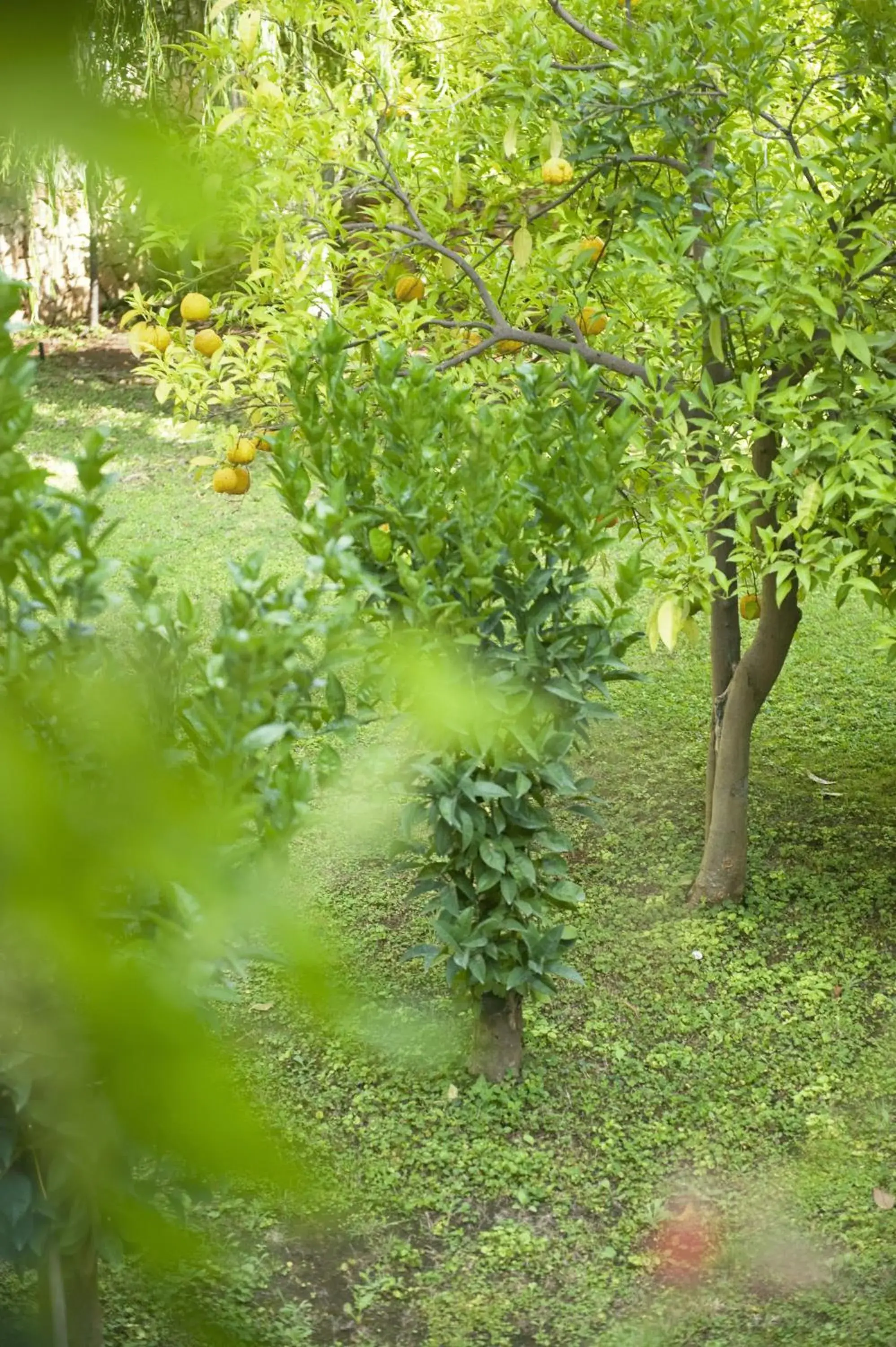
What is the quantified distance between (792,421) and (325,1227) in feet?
6.79

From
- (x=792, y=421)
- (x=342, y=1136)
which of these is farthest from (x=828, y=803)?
(x=342, y=1136)

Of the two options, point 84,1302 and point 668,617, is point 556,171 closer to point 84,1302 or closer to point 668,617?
point 668,617

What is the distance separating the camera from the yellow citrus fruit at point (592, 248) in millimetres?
3614

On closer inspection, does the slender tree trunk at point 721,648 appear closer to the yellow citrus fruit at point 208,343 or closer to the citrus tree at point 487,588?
the citrus tree at point 487,588

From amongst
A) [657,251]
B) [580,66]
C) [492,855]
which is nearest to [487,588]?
[492,855]

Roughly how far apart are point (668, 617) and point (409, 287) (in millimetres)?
1330

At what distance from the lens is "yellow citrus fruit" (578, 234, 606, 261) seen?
3614mm

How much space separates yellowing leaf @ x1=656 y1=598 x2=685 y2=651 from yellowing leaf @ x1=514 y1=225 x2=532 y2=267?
41.5 inches

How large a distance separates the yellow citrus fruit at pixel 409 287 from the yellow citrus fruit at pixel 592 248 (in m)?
0.48

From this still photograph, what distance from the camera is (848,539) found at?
3.03m

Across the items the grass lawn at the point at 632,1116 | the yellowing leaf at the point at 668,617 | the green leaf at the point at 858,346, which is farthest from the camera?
the yellowing leaf at the point at 668,617

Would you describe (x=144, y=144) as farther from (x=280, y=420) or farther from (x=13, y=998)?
(x=280, y=420)

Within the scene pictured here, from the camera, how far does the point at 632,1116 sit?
122 inches

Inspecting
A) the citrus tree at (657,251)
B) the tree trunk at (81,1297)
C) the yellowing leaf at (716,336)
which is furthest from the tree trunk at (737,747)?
the tree trunk at (81,1297)
